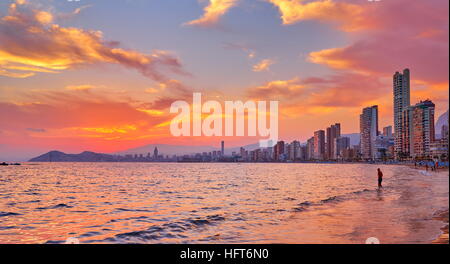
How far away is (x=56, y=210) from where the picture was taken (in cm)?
2244

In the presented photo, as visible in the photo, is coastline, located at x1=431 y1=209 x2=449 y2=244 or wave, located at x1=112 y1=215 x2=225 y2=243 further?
wave, located at x1=112 y1=215 x2=225 y2=243

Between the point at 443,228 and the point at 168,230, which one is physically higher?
the point at 443,228

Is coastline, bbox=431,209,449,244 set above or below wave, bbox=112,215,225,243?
above

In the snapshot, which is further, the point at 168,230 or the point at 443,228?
the point at 168,230

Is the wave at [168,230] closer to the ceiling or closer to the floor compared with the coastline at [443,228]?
closer to the floor

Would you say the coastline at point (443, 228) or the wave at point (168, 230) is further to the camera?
the wave at point (168, 230)
